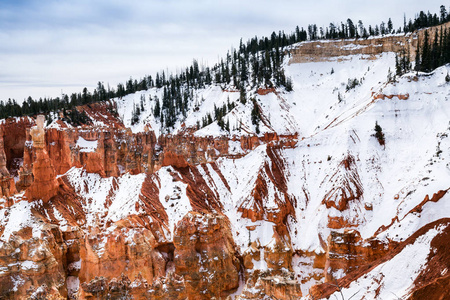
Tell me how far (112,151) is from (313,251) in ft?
136

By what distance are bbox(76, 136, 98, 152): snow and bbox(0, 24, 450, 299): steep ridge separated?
19 cm

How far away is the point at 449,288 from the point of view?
20.6m

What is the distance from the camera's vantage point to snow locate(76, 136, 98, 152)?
7519 cm

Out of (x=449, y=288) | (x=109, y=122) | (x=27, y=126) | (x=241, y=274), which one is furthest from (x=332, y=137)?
(x=109, y=122)

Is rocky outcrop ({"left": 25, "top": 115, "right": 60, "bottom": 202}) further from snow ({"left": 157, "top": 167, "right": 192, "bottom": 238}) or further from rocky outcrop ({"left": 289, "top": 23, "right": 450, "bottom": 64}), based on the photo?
rocky outcrop ({"left": 289, "top": 23, "right": 450, "bottom": 64})

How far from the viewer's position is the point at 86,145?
76562 millimetres

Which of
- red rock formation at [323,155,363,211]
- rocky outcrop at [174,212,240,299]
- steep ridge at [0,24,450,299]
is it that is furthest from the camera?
red rock formation at [323,155,363,211]

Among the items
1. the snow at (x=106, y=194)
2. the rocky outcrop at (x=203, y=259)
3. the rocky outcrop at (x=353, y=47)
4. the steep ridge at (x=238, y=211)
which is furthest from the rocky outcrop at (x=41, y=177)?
the rocky outcrop at (x=353, y=47)

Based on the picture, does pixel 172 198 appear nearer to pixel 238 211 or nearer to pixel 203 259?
pixel 238 211

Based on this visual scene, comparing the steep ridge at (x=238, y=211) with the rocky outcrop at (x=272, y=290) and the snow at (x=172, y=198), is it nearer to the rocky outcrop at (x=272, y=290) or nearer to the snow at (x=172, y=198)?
the rocky outcrop at (x=272, y=290)

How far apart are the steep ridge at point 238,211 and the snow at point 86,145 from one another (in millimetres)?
186

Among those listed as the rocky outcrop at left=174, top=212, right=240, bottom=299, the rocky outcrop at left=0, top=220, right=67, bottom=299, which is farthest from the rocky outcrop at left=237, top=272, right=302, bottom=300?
the rocky outcrop at left=0, top=220, right=67, bottom=299

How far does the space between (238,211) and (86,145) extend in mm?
32638

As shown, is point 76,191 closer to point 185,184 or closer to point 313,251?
point 185,184
